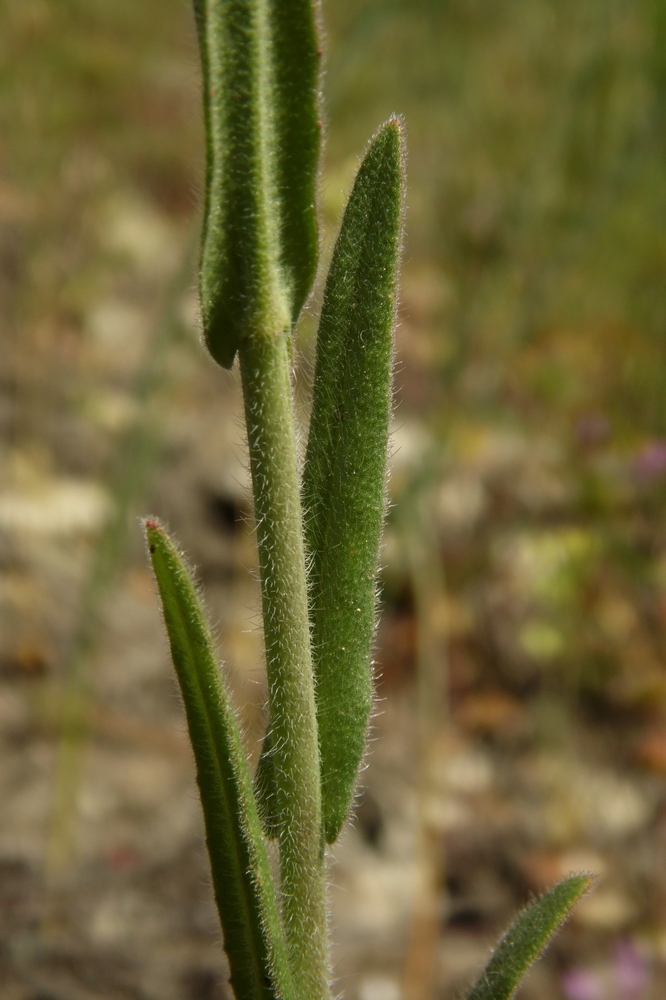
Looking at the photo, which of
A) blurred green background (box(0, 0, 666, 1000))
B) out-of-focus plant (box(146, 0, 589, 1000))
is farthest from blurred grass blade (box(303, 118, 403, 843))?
blurred green background (box(0, 0, 666, 1000))

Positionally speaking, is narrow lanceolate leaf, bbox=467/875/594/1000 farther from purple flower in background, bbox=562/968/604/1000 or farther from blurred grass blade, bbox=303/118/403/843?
purple flower in background, bbox=562/968/604/1000

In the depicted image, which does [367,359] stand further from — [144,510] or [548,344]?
[548,344]

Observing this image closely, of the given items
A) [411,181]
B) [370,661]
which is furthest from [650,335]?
[370,661]

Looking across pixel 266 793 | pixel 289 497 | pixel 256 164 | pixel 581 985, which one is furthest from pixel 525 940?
pixel 581 985

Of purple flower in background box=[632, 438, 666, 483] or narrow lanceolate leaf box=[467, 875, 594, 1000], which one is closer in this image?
narrow lanceolate leaf box=[467, 875, 594, 1000]

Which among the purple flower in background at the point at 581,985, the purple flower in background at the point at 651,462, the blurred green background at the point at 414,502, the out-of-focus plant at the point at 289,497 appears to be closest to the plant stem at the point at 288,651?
the out-of-focus plant at the point at 289,497

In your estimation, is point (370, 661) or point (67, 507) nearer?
point (370, 661)

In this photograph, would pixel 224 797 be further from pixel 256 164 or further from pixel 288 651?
pixel 256 164

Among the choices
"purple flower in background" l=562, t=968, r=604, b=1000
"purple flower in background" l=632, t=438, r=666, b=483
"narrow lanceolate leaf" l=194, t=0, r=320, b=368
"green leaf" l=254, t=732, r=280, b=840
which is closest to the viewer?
"narrow lanceolate leaf" l=194, t=0, r=320, b=368
